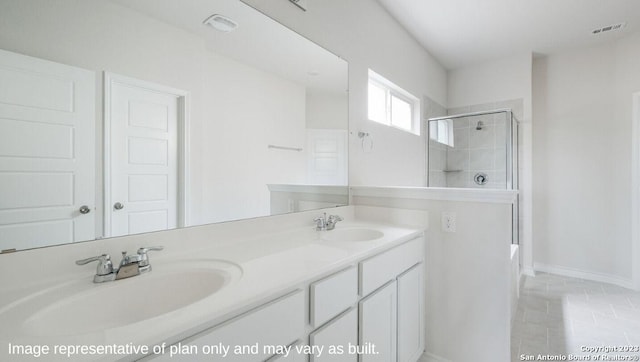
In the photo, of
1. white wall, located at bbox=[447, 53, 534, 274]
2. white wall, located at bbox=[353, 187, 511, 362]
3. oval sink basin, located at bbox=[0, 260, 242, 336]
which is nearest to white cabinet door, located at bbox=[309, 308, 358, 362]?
oval sink basin, located at bbox=[0, 260, 242, 336]

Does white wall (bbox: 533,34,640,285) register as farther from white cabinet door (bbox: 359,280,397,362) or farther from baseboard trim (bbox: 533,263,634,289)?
white cabinet door (bbox: 359,280,397,362)

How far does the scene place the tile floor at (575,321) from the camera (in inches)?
75.2

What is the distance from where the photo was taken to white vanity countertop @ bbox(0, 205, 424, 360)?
57 centimetres

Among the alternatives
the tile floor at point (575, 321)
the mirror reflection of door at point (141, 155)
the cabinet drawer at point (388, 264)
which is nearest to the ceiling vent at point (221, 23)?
the mirror reflection of door at point (141, 155)

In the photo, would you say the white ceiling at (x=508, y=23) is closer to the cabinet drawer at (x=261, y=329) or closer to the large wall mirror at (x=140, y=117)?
the large wall mirror at (x=140, y=117)

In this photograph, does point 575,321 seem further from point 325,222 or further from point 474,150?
point 325,222

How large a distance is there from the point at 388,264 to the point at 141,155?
116 cm

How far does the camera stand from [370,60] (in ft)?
7.71

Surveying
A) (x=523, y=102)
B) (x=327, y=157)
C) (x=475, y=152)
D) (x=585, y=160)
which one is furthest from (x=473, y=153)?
(x=327, y=157)

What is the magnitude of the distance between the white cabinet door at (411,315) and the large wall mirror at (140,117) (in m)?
0.75

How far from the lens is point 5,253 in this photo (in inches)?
30.4

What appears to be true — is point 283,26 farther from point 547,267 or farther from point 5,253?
point 547,267

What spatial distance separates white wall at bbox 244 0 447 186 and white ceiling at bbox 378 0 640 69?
0.19 meters

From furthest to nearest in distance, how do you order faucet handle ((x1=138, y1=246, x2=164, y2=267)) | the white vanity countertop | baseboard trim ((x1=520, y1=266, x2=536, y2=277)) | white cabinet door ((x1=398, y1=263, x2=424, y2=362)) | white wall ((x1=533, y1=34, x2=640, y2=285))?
baseboard trim ((x1=520, y1=266, x2=536, y2=277)) → white wall ((x1=533, y1=34, x2=640, y2=285)) → white cabinet door ((x1=398, y1=263, x2=424, y2=362)) → faucet handle ((x1=138, y1=246, x2=164, y2=267)) → the white vanity countertop
